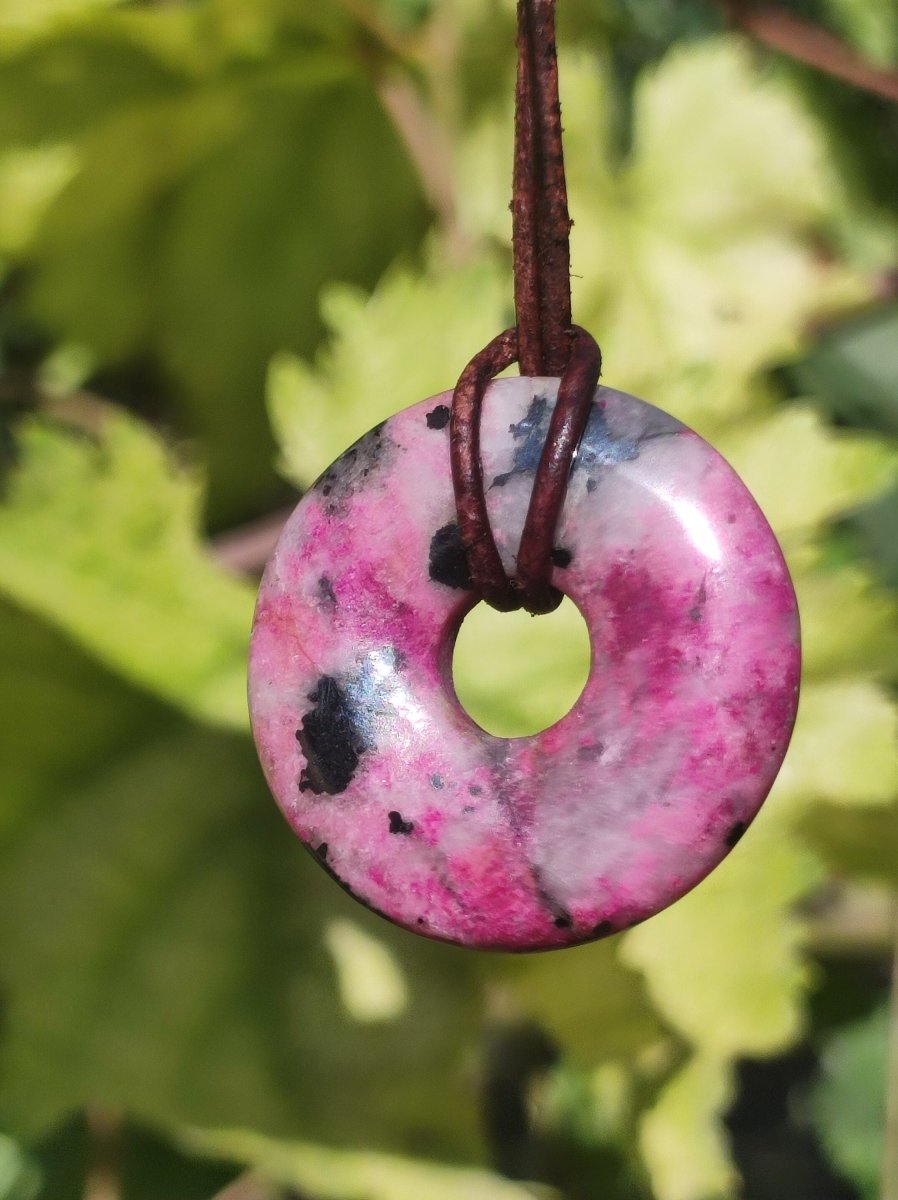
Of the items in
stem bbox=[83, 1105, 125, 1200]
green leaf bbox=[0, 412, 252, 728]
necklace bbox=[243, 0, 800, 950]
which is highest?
green leaf bbox=[0, 412, 252, 728]

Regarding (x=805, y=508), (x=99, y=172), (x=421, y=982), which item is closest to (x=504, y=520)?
(x=805, y=508)

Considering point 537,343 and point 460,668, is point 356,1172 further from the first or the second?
point 537,343

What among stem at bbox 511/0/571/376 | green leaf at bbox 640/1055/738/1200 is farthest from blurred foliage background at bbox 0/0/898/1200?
stem at bbox 511/0/571/376

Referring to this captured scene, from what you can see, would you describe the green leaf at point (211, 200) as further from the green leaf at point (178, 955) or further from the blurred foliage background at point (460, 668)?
the green leaf at point (178, 955)

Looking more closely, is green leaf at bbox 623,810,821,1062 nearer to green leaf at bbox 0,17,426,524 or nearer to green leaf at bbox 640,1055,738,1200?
green leaf at bbox 640,1055,738,1200

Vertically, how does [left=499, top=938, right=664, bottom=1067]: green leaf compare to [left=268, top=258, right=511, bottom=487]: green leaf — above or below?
below

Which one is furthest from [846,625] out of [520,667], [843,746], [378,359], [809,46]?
[809,46]

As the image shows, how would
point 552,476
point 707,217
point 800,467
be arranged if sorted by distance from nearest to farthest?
1. point 552,476
2. point 800,467
3. point 707,217

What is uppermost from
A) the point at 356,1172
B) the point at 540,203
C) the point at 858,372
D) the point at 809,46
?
the point at 809,46
